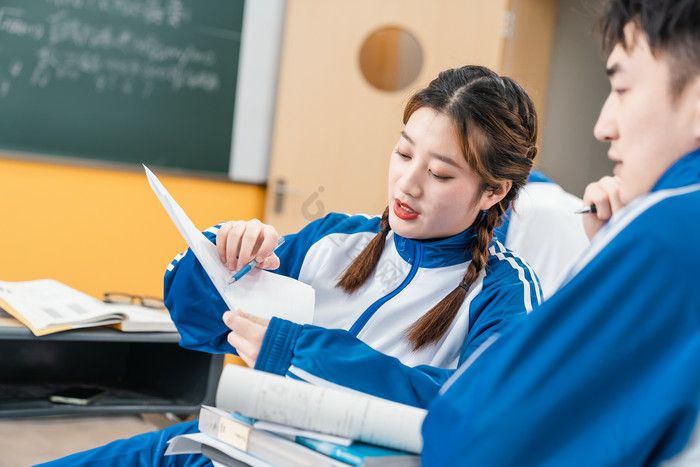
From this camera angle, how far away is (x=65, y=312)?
59.8 inches

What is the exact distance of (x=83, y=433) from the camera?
1469 mm

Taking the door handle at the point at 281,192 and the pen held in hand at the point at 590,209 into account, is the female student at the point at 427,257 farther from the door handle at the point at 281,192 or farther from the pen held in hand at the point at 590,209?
the door handle at the point at 281,192

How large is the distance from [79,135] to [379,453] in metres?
3.03

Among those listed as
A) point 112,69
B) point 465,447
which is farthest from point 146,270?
point 465,447

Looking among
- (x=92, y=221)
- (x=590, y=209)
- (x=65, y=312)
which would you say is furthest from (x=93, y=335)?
(x=92, y=221)

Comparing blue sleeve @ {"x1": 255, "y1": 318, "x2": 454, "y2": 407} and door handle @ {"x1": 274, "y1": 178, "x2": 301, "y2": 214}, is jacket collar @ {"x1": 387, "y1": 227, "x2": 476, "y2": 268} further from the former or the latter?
door handle @ {"x1": 274, "y1": 178, "x2": 301, "y2": 214}

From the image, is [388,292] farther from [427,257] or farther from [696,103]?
[696,103]

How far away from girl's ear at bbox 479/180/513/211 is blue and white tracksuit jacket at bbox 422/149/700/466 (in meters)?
0.68

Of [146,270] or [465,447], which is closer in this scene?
[465,447]

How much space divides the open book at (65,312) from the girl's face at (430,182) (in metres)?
0.62

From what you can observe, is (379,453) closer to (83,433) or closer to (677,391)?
(677,391)

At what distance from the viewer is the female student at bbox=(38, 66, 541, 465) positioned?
3.99 ft

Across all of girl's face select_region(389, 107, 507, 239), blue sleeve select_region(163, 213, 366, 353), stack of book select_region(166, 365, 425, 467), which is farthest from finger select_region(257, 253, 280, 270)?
stack of book select_region(166, 365, 425, 467)

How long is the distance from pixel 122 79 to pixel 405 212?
2558 mm
